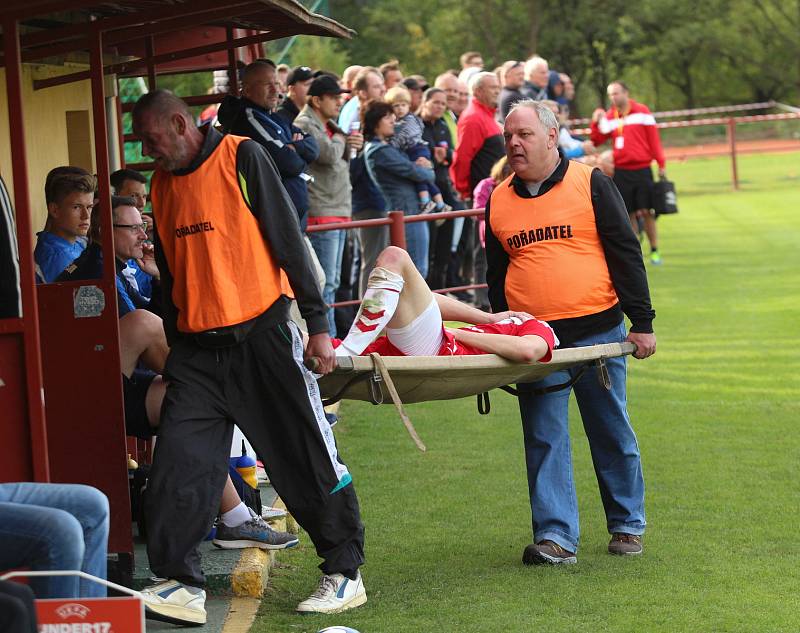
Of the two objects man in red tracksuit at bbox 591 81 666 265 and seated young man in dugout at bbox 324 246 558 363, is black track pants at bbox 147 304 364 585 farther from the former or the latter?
man in red tracksuit at bbox 591 81 666 265

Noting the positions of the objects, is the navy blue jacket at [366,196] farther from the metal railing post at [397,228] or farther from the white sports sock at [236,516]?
the white sports sock at [236,516]

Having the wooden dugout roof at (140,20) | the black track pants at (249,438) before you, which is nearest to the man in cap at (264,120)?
the wooden dugout roof at (140,20)

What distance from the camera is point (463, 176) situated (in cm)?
1493

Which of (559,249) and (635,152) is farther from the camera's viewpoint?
(635,152)

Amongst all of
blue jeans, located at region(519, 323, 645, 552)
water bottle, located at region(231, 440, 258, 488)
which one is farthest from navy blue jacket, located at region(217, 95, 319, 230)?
blue jeans, located at region(519, 323, 645, 552)

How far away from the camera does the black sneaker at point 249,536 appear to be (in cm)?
678

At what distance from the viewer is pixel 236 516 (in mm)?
6852

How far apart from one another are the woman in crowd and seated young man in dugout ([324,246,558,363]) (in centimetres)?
621

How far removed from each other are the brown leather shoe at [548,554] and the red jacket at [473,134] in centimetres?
837

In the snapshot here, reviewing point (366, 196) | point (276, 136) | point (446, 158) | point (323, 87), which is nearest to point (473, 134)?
point (446, 158)

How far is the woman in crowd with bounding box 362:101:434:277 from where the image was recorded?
12883 mm

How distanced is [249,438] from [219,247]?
0.80 m

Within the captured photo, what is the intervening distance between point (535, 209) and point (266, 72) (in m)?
2.68

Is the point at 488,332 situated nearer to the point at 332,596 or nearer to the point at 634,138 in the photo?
the point at 332,596
